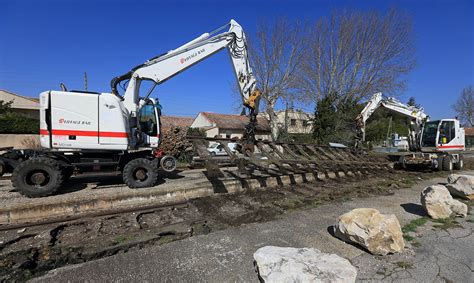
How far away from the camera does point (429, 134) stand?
42.2 ft

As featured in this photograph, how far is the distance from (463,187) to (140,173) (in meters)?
9.20

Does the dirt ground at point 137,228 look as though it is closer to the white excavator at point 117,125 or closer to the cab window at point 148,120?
the white excavator at point 117,125

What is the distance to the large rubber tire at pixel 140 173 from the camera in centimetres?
682

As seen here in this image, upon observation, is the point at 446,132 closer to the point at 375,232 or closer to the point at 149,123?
the point at 375,232

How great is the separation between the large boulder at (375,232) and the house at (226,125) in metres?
25.3

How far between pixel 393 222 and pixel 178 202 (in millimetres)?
4755

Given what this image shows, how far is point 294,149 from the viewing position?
9422mm

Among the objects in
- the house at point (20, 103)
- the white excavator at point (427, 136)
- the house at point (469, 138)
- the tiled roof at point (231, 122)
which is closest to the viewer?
the white excavator at point (427, 136)

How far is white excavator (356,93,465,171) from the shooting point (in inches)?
474

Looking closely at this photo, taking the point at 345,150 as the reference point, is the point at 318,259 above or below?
below

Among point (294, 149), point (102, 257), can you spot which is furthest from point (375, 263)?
point (294, 149)

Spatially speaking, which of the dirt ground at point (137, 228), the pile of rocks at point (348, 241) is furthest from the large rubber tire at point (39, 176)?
the pile of rocks at point (348, 241)

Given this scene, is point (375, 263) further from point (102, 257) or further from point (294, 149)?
point (294, 149)

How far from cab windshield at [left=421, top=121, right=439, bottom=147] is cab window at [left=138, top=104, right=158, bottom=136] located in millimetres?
14183
